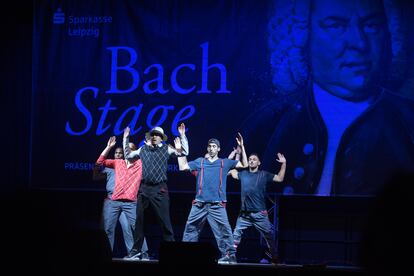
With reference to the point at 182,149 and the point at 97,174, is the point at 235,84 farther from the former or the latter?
the point at 97,174

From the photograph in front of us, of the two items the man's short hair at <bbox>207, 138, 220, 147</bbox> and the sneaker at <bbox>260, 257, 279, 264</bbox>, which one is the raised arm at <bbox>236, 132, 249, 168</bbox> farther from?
the sneaker at <bbox>260, 257, 279, 264</bbox>

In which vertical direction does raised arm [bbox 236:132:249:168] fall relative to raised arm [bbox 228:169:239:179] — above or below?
above

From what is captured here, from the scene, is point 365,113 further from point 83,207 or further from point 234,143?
point 83,207

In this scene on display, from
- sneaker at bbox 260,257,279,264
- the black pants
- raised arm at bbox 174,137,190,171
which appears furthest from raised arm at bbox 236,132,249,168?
sneaker at bbox 260,257,279,264

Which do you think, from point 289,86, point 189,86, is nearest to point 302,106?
point 289,86

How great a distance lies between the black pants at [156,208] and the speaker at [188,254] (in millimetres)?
4154

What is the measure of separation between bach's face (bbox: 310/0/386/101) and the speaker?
193 inches

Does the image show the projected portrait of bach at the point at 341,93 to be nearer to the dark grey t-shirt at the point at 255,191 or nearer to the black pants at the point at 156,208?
the dark grey t-shirt at the point at 255,191

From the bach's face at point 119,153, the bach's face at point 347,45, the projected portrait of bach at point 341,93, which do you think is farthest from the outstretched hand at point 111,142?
the bach's face at point 347,45

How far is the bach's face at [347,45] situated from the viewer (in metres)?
7.83

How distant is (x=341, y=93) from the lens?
7945 mm

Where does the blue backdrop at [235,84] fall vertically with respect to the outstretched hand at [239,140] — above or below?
above

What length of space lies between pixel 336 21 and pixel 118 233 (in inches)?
164

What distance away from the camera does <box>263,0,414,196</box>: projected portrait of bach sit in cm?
773
